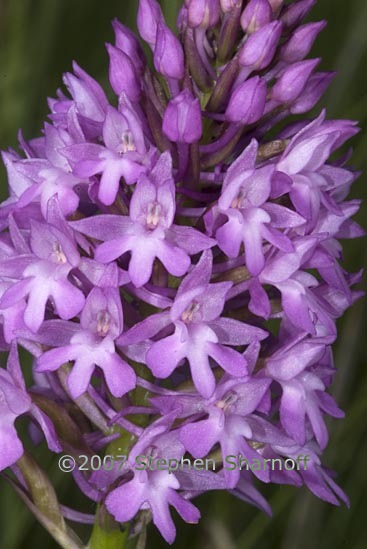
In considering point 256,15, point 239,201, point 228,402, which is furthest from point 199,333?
point 256,15

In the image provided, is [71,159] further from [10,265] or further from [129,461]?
[129,461]

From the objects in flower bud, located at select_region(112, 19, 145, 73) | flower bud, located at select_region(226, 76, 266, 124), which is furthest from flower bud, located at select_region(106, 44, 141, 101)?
flower bud, located at select_region(226, 76, 266, 124)

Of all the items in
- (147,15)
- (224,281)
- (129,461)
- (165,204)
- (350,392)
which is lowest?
(350,392)

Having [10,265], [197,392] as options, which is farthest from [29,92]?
[197,392]

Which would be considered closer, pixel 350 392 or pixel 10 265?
pixel 10 265

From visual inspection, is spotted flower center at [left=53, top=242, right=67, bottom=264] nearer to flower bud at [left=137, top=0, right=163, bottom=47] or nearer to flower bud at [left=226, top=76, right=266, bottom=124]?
flower bud at [left=226, top=76, right=266, bottom=124]

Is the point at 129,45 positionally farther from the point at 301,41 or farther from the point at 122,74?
the point at 301,41
